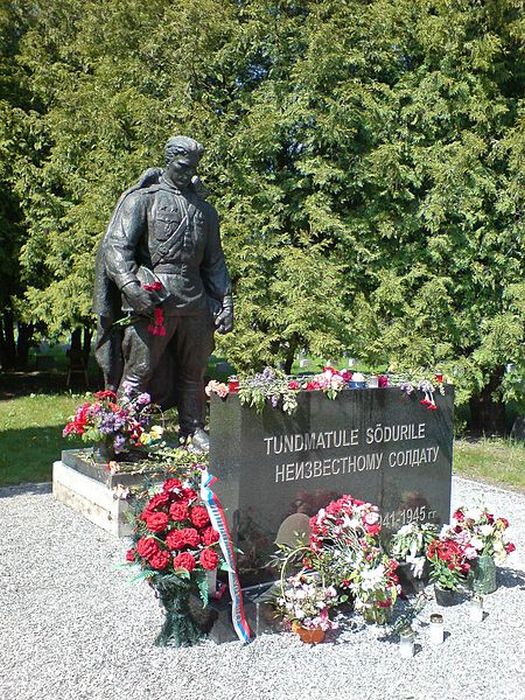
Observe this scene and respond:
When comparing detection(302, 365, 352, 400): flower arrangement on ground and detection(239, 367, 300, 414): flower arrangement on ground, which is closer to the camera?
detection(239, 367, 300, 414): flower arrangement on ground

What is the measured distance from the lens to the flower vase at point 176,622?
3635 mm

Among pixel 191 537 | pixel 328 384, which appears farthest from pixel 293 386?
pixel 191 537

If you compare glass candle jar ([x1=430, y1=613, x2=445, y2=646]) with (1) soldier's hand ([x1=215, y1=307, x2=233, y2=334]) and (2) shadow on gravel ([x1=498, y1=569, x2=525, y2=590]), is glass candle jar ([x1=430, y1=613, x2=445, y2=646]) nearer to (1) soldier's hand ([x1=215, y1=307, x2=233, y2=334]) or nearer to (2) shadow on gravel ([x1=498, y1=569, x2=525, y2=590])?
(2) shadow on gravel ([x1=498, y1=569, x2=525, y2=590])

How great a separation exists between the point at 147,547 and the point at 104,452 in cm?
238

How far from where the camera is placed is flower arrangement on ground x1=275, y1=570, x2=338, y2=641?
147 inches

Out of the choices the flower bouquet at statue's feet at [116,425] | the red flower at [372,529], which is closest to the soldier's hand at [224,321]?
the flower bouquet at statue's feet at [116,425]

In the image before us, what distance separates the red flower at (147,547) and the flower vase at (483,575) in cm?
209

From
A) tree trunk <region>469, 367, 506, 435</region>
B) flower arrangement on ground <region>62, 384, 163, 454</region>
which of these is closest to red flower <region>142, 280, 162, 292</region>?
flower arrangement on ground <region>62, 384, 163, 454</region>

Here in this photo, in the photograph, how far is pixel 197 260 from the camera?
19.7ft

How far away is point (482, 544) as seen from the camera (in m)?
4.43

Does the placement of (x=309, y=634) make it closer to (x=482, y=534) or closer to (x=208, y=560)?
(x=208, y=560)

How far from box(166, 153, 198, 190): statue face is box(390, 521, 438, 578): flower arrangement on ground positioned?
10.7 ft

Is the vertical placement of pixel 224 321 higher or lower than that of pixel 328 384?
higher

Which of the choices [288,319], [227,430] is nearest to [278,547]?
[227,430]
